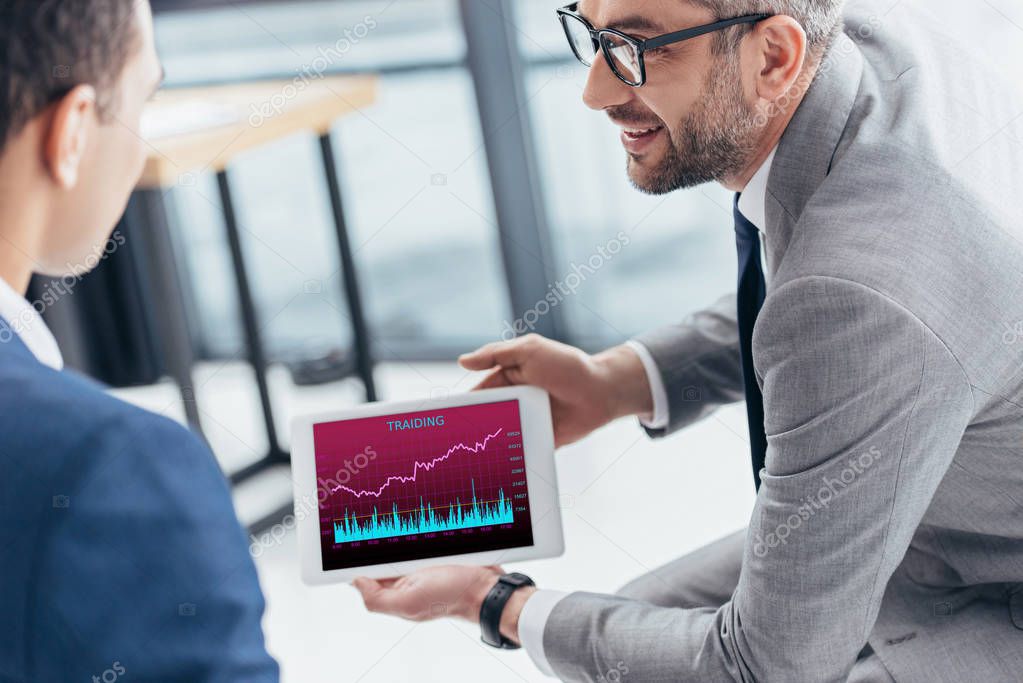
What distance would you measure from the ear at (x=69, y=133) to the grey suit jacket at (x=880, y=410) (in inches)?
23.6

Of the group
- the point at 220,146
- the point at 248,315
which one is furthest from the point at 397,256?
the point at 220,146

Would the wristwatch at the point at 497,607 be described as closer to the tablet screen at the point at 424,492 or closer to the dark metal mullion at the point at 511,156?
the tablet screen at the point at 424,492

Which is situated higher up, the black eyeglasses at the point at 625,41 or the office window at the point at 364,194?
the black eyeglasses at the point at 625,41

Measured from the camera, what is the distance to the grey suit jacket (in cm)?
93

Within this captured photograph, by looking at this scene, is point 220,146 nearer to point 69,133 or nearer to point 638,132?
point 638,132

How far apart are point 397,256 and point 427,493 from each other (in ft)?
6.47

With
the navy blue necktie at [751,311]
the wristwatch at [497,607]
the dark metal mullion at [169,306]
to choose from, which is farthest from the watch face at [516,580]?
the dark metal mullion at [169,306]

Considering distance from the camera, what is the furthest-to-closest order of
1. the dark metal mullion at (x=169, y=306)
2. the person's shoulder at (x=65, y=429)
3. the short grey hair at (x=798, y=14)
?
the dark metal mullion at (x=169, y=306), the short grey hair at (x=798, y=14), the person's shoulder at (x=65, y=429)

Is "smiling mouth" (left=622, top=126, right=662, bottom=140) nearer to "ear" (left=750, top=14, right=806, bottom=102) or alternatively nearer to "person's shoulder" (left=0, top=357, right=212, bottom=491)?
"ear" (left=750, top=14, right=806, bottom=102)

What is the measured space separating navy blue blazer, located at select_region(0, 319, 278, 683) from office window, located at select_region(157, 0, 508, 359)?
2197mm

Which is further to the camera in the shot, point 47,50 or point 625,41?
point 625,41

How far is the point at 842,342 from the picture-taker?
925 mm

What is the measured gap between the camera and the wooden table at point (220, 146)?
190cm

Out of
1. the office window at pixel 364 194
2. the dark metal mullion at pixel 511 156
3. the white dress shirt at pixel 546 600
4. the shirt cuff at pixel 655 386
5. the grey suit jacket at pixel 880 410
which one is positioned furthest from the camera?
the office window at pixel 364 194
